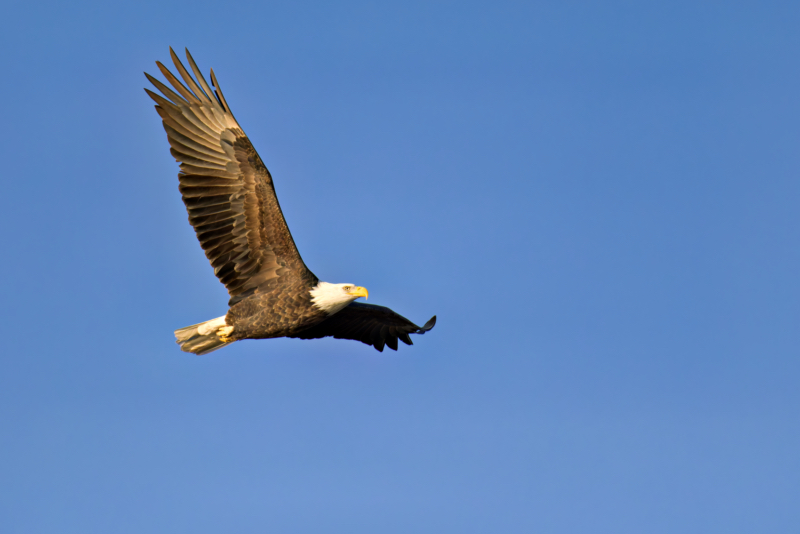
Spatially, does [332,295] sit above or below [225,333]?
above

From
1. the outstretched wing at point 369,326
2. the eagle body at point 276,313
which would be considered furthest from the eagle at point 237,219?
the outstretched wing at point 369,326

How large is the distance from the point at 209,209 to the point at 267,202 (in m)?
0.97

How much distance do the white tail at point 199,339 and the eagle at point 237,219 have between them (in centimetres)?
41

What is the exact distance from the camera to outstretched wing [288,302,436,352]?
16.9 metres

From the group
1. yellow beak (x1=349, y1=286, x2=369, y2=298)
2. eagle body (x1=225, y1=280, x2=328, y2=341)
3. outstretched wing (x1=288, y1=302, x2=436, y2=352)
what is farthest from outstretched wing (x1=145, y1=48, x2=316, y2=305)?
outstretched wing (x1=288, y1=302, x2=436, y2=352)

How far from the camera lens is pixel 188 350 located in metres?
15.2

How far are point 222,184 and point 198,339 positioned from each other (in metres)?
2.69

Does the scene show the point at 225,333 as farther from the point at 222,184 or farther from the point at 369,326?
the point at 369,326

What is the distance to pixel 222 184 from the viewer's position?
1436cm

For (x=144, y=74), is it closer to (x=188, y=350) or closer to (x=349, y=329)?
(x=188, y=350)

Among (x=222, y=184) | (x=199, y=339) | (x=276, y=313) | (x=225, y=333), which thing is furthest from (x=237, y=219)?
(x=199, y=339)

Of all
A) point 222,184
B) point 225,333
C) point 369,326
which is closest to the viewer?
point 222,184

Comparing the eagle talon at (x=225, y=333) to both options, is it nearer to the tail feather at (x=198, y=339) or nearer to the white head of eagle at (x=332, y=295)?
the tail feather at (x=198, y=339)

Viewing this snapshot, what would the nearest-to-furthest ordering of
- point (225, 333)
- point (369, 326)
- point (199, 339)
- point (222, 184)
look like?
point (222, 184)
point (225, 333)
point (199, 339)
point (369, 326)
